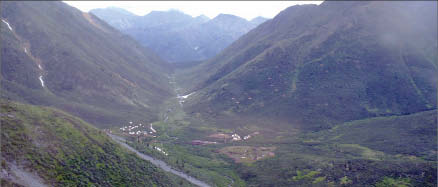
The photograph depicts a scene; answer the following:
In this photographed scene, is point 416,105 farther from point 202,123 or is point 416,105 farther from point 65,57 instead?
point 65,57

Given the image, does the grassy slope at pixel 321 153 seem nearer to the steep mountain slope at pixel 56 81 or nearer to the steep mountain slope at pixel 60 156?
the steep mountain slope at pixel 60 156

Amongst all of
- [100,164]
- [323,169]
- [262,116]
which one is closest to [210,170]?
[323,169]

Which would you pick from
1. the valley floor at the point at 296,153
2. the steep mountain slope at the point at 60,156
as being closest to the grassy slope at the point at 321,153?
the valley floor at the point at 296,153

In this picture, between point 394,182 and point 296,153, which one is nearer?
point 394,182

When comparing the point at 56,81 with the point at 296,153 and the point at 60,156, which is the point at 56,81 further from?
the point at 296,153

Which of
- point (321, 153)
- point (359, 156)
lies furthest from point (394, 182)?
point (321, 153)

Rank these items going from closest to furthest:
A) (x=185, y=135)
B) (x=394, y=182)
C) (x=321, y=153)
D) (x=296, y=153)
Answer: (x=394, y=182) < (x=296, y=153) < (x=321, y=153) < (x=185, y=135)

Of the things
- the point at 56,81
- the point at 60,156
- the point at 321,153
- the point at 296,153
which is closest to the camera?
the point at 60,156

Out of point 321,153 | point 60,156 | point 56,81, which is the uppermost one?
point 56,81
